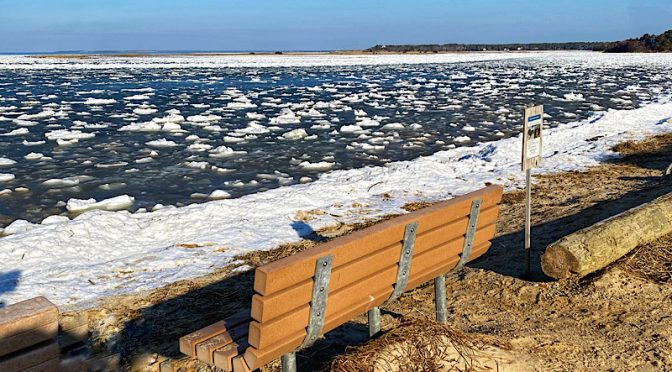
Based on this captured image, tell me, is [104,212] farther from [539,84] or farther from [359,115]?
[539,84]

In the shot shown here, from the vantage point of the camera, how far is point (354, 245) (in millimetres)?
2984

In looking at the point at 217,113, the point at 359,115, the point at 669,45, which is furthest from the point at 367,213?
the point at 669,45

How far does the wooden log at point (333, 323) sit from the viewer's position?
2.83m

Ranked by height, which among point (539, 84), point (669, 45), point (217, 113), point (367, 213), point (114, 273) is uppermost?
point (669, 45)

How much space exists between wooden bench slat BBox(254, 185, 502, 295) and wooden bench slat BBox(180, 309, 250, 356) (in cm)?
68

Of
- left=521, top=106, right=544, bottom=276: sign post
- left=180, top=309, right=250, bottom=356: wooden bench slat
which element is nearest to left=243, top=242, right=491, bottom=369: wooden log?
left=180, top=309, right=250, bottom=356: wooden bench slat

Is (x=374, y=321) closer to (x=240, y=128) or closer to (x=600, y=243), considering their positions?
(x=600, y=243)

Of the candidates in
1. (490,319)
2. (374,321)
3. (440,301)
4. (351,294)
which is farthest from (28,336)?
(490,319)

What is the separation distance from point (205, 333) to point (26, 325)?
0.86 meters

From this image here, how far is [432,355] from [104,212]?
16.9 ft

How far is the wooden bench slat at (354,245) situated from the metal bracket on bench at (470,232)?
0.05m

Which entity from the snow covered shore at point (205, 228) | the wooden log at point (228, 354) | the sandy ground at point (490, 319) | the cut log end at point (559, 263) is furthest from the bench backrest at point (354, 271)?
the snow covered shore at point (205, 228)

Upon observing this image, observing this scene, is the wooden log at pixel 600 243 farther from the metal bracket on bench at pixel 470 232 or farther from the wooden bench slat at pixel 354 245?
the wooden bench slat at pixel 354 245

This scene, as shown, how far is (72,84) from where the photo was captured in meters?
30.2
